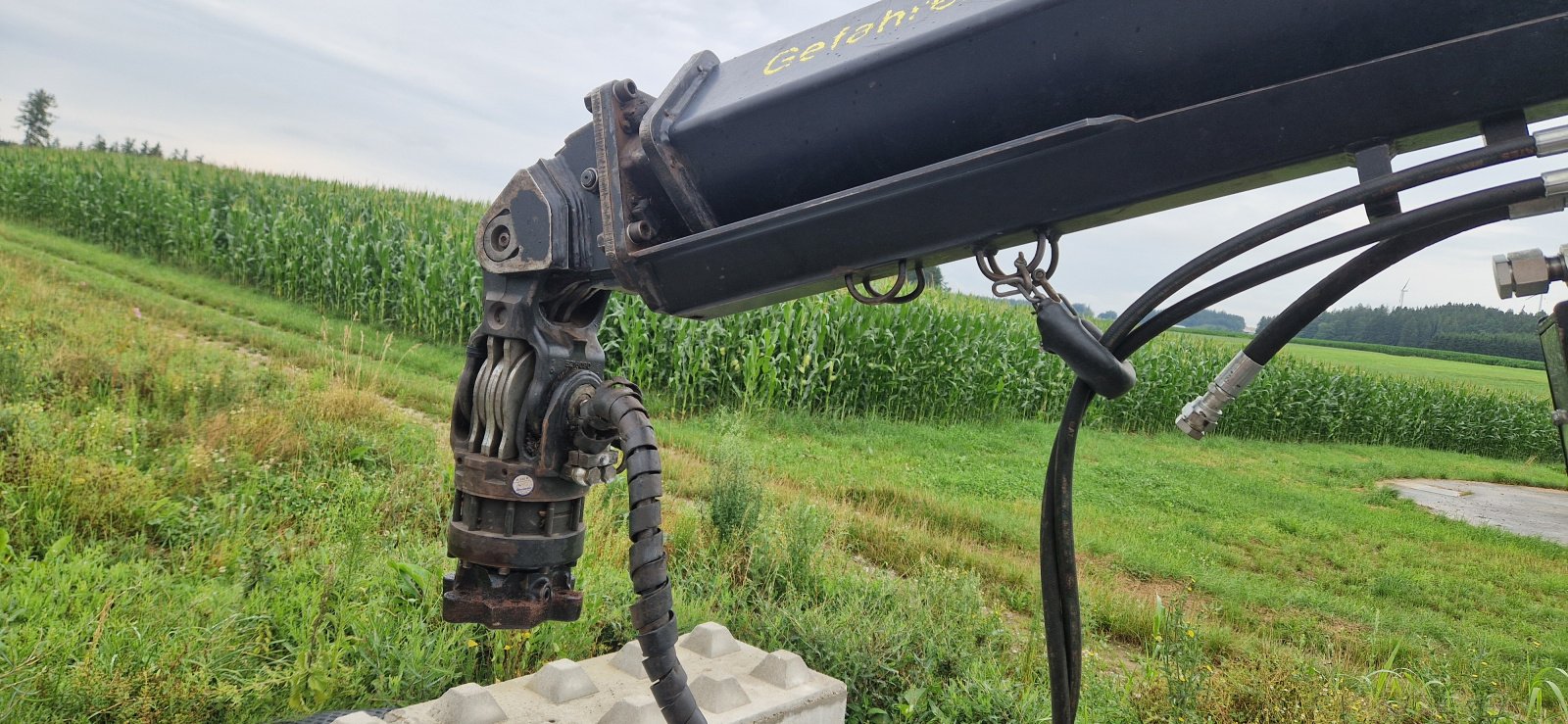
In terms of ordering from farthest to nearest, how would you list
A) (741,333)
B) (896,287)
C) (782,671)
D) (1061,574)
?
1. (741,333)
2. (782,671)
3. (1061,574)
4. (896,287)

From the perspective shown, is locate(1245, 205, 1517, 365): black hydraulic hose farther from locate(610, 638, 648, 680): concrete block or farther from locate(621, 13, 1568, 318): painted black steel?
locate(610, 638, 648, 680): concrete block

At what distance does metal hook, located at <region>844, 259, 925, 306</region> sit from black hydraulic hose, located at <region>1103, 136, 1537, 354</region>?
0.29m

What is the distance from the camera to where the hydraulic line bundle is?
3.58 feet

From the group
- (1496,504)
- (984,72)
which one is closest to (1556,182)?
(984,72)

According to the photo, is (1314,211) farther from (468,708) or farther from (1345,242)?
(468,708)

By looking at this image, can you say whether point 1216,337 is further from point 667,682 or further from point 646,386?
point 667,682

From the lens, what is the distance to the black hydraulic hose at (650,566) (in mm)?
1607

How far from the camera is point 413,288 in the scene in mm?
11125

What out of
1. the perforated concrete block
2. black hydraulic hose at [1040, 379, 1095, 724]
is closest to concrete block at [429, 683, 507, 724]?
the perforated concrete block

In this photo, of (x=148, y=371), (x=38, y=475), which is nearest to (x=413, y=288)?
(x=148, y=371)

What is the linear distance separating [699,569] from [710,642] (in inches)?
53.9

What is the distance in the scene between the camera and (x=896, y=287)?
1.40 m

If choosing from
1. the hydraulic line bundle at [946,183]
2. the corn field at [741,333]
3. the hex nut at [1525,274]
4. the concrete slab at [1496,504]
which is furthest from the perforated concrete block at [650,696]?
the concrete slab at [1496,504]

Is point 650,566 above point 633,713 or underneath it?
above
